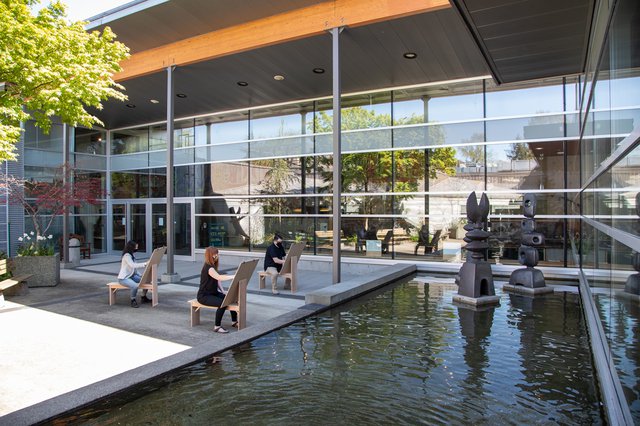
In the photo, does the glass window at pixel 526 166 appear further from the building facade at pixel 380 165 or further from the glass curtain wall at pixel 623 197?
the glass curtain wall at pixel 623 197

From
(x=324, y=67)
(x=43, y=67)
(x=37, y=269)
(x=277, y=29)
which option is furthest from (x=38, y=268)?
(x=324, y=67)

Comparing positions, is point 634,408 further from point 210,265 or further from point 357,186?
point 357,186

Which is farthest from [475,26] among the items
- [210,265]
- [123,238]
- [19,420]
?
[123,238]

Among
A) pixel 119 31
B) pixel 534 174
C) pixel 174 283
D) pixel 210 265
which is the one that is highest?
pixel 119 31

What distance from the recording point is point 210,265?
23.1 feet

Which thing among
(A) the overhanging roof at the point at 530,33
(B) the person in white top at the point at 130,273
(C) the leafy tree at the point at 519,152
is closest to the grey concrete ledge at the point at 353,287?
(B) the person in white top at the point at 130,273

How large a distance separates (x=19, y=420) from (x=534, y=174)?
12165 millimetres

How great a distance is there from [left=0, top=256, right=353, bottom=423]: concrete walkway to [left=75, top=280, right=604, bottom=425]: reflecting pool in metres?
0.97

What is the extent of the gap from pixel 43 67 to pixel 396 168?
9626 millimetres

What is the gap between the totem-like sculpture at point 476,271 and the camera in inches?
330

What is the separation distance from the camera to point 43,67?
24.6ft

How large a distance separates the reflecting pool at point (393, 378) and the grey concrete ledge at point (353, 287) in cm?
85

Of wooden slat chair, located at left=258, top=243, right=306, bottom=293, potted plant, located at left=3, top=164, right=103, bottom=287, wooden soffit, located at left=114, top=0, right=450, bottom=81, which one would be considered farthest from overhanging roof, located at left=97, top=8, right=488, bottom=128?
wooden slat chair, located at left=258, top=243, right=306, bottom=293

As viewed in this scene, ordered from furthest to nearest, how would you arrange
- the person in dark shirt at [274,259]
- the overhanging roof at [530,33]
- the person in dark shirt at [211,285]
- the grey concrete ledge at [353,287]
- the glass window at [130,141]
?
1. the glass window at [130,141]
2. the person in dark shirt at [274,259]
3. the grey concrete ledge at [353,287]
4. the person in dark shirt at [211,285]
5. the overhanging roof at [530,33]
